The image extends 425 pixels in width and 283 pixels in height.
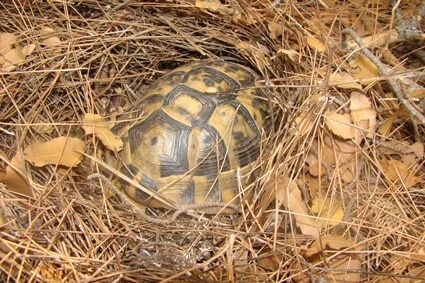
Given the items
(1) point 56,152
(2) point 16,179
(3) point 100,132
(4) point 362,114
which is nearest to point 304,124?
(4) point 362,114

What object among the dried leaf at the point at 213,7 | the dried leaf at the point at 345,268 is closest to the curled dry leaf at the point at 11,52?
the dried leaf at the point at 213,7

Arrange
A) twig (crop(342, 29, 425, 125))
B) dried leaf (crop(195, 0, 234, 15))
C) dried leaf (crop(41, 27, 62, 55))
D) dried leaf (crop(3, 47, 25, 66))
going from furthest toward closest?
1. dried leaf (crop(195, 0, 234, 15))
2. dried leaf (crop(41, 27, 62, 55))
3. dried leaf (crop(3, 47, 25, 66))
4. twig (crop(342, 29, 425, 125))

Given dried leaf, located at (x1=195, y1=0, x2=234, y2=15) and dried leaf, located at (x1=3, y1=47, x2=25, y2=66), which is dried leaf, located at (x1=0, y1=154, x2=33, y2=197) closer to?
dried leaf, located at (x1=3, y1=47, x2=25, y2=66)

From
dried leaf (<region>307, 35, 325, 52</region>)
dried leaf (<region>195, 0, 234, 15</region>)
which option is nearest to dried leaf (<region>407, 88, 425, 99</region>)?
dried leaf (<region>307, 35, 325, 52</region>)

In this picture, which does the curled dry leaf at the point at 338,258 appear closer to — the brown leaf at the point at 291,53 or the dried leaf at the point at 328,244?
the dried leaf at the point at 328,244

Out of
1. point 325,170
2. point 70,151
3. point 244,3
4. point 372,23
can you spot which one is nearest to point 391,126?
point 325,170

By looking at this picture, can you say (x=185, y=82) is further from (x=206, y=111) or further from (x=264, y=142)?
(x=264, y=142)

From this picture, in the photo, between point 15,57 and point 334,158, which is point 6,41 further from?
point 334,158
